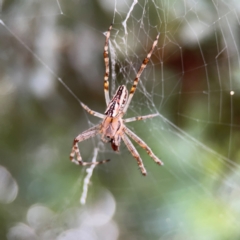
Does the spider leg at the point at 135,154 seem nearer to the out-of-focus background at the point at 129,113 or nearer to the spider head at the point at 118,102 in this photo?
the out-of-focus background at the point at 129,113

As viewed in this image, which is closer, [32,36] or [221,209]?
[221,209]

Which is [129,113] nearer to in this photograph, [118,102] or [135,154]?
[135,154]

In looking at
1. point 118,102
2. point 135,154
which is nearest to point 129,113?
point 135,154

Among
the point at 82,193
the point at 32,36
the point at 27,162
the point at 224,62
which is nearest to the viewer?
the point at 224,62

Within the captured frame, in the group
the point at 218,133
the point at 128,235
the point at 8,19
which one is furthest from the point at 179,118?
the point at 8,19

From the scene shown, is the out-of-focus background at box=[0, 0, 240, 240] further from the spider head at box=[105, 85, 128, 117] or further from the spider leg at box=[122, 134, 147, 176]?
the spider head at box=[105, 85, 128, 117]

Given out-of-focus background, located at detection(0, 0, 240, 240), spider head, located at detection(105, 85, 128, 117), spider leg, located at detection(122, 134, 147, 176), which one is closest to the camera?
spider head, located at detection(105, 85, 128, 117)

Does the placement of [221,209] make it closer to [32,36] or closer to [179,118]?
[179,118]

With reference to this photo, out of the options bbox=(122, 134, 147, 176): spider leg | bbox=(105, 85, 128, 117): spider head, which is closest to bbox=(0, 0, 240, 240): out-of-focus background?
bbox=(122, 134, 147, 176): spider leg
